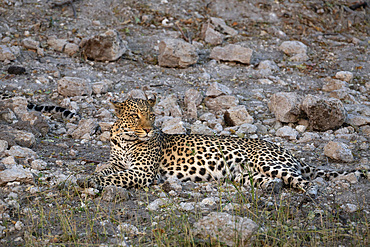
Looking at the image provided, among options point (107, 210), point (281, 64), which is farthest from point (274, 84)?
point (107, 210)

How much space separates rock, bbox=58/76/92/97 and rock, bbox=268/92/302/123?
4534 mm

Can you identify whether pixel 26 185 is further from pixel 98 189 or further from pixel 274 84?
pixel 274 84

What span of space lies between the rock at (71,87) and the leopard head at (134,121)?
3763mm

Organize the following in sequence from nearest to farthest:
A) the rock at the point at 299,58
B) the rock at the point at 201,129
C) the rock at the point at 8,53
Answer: the rock at the point at 201,129
the rock at the point at 8,53
the rock at the point at 299,58

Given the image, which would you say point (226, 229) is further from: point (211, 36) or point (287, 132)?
point (211, 36)

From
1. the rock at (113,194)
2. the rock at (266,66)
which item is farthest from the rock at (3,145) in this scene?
the rock at (266,66)

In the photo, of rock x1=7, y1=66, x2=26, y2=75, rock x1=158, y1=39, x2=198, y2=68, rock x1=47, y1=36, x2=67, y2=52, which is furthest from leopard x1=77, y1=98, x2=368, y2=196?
rock x1=47, y1=36, x2=67, y2=52

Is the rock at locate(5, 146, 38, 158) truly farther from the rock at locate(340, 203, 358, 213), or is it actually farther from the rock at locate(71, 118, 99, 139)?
the rock at locate(340, 203, 358, 213)

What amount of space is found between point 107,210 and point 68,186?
3.22 ft

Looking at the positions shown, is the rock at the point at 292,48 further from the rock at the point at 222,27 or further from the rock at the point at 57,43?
the rock at the point at 57,43

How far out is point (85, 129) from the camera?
988 cm

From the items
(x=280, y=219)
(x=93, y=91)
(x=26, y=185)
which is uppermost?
(x=280, y=219)

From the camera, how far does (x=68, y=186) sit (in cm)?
710

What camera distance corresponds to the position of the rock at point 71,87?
11.5 m
